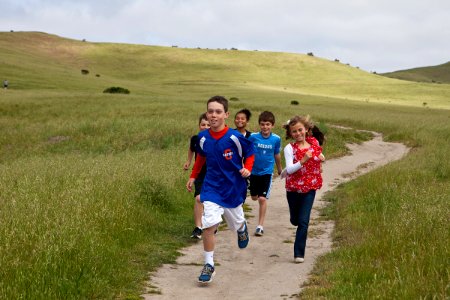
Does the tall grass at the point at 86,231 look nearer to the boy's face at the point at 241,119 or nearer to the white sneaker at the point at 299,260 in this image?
the white sneaker at the point at 299,260

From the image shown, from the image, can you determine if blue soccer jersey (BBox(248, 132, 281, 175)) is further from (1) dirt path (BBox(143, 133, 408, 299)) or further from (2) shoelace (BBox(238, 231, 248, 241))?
(2) shoelace (BBox(238, 231, 248, 241))

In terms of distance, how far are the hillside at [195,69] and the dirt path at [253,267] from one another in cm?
5557

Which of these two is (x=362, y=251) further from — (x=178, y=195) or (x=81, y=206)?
(x=178, y=195)

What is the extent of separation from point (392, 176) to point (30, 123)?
83.0ft

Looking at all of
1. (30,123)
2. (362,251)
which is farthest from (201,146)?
(30,123)

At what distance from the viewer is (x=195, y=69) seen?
4151 inches

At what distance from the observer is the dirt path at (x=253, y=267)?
695 cm

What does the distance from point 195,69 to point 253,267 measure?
325 ft

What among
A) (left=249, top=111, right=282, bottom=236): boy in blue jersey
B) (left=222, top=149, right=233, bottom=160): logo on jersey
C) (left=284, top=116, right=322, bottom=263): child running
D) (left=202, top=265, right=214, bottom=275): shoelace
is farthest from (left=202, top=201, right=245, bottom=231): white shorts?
(left=249, top=111, right=282, bottom=236): boy in blue jersey

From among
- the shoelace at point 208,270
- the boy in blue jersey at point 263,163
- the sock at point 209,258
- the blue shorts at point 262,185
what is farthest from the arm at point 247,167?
the blue shorts at point 262,185

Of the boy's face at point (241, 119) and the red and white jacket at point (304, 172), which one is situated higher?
the boy's face at point (241, 119)

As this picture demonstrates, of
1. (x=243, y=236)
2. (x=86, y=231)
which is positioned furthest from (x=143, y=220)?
(x=243, y=236)

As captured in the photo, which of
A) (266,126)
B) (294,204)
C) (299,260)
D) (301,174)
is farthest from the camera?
(266,126)

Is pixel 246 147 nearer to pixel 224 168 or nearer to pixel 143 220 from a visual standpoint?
pixel 224 168
